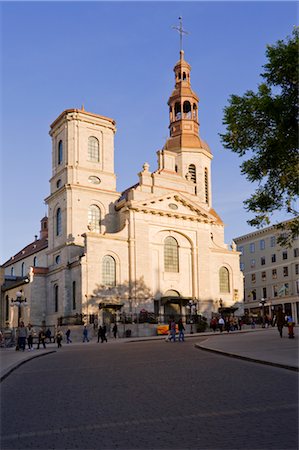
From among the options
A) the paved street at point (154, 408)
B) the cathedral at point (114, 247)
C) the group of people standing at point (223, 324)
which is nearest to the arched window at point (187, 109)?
the cathedral at point (114, 247)

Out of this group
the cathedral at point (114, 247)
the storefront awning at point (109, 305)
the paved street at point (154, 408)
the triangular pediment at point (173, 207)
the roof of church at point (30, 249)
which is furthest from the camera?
the roof of church at point (30, 249)

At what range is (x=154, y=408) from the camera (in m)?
10.2

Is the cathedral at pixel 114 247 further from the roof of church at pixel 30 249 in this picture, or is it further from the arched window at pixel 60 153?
the roof of church at pixel 30 249

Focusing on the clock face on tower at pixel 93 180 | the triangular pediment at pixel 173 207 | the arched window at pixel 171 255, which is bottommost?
the arched window at pixel 171 255

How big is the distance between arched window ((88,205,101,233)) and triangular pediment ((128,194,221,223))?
173 inches

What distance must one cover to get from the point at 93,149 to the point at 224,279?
66.7 feet

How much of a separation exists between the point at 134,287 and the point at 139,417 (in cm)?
4334

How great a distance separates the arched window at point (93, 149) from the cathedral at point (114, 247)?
0.37 feet

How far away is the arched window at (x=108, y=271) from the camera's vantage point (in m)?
51.6

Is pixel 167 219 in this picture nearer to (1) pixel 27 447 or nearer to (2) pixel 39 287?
(2) pixel 39 287

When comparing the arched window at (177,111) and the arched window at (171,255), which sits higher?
the arched window at (177,111)

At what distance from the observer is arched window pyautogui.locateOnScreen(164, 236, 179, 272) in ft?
187

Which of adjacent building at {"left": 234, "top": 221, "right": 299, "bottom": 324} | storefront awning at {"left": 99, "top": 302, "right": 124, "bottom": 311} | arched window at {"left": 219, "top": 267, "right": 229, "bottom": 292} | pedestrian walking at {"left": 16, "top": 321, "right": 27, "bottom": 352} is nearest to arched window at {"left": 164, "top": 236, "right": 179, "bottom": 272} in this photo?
arched window at {"left": 219, "top": 267, "right": 229, "bottom": 292}

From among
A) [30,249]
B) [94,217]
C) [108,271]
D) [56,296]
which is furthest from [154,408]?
[30,249]
